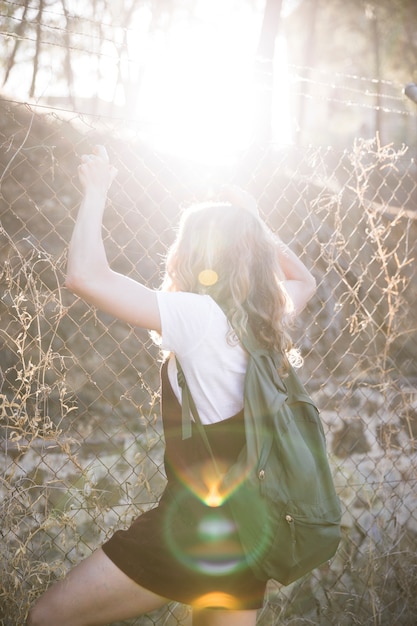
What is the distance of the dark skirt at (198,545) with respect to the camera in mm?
1819

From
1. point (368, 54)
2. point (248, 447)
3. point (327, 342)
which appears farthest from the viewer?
point (368, 54)

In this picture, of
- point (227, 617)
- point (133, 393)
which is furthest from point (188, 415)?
point (133, 393)

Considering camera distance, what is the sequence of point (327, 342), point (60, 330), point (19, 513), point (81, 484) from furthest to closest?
1. point (327, 342)
2. point (60, 330)
3. point (81, 484)
4. point (19, 513)

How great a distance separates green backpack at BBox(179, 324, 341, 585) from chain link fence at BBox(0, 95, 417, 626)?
1.01 meters

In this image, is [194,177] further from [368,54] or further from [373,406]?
[368,54]

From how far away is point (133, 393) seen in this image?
4.08m

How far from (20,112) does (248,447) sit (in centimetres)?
383

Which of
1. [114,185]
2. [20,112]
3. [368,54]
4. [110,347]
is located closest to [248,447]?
[110,347]

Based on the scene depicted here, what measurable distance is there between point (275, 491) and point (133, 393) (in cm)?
242

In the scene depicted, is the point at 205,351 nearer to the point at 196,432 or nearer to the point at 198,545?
the point at 196,432

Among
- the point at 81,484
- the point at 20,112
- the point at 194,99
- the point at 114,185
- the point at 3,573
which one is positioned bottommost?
the point at 81,484

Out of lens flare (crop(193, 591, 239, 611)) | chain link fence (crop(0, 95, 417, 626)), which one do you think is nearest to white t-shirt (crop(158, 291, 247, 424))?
lens flare (crop(193, 591, 239, 611))

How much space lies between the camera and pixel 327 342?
4832 mm

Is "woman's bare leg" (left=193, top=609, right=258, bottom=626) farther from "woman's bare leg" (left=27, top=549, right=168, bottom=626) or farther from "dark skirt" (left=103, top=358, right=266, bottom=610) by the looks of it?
"woman's bare leg" (left=27, top=549, right=168, bottom=626)
